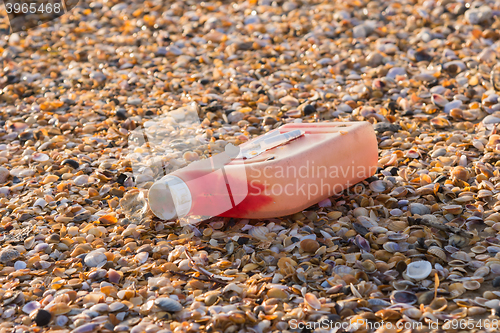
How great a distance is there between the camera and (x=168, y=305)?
5.45ft

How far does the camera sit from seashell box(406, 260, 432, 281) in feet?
5.72

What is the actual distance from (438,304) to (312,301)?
0.42 meters

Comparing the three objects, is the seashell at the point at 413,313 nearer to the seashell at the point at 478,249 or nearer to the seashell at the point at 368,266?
the seashell at the point at 368,266

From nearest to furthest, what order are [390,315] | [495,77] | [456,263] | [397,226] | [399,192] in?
[390,315]
[456,263]
[397,226]
[399,192]
[495,77]

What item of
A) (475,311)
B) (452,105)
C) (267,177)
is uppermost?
(267,177)

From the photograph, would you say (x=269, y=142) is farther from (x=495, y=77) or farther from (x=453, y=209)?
(x=495, y=77)

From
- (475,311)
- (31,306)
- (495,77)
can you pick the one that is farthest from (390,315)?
(495,77)

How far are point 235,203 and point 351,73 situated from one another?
6.35 ft

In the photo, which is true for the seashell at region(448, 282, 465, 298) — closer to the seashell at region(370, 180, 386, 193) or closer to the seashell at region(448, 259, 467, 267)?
the seashell at region(448, 259, 467, 267)

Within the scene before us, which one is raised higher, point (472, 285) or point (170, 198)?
point (170, 198)

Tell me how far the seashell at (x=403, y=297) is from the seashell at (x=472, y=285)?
0.19 m

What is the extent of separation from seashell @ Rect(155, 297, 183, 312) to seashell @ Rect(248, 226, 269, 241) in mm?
475

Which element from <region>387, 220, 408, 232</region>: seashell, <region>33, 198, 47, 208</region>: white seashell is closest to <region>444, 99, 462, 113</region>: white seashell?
<region>387, 220, 408, 232</region>: seashell

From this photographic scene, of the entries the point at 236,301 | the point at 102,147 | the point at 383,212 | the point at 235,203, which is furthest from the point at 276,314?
the point at 102,147
